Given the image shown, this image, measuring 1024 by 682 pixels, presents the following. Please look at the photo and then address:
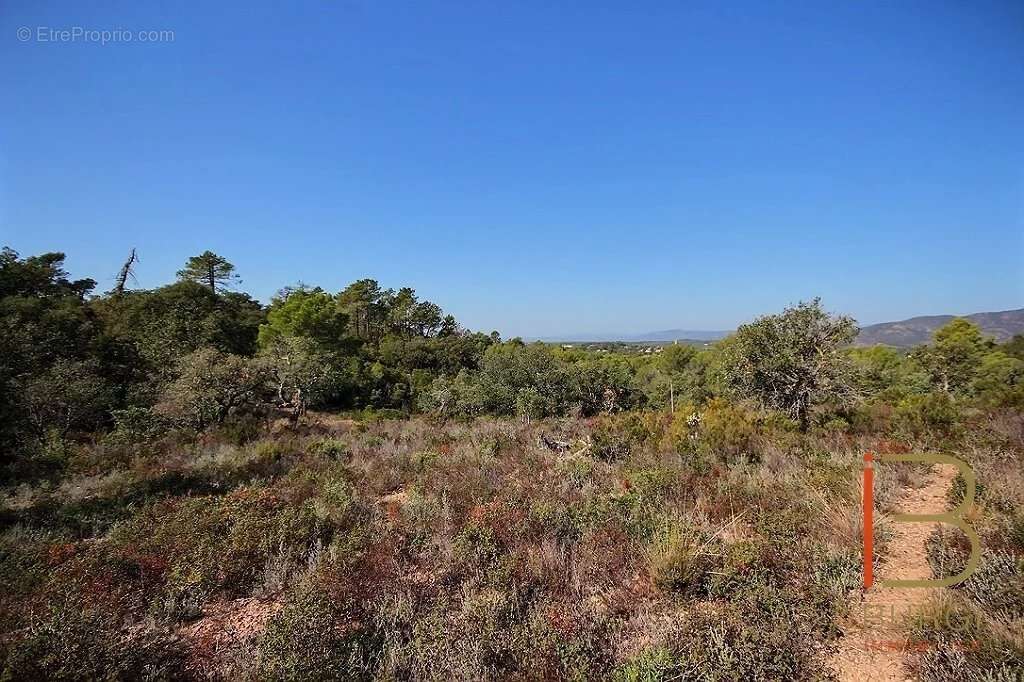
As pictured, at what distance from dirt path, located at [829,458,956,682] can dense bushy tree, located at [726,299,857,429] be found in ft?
20.1

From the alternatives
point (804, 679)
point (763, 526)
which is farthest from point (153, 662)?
point (763, 526)

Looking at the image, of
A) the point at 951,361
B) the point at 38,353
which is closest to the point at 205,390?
the point at 38,353

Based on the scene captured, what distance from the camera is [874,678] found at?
2.82m

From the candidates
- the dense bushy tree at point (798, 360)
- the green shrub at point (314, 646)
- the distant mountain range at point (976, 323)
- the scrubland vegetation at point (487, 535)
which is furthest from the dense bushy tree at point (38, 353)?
the distant mountain range at point (976, 323)

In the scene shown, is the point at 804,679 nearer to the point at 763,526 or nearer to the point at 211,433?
the point at 763,526

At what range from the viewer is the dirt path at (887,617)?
2.88 m

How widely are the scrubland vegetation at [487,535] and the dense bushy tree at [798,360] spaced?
2.2 inches

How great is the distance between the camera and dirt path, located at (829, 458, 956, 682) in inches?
113

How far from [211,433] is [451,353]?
70.0ft

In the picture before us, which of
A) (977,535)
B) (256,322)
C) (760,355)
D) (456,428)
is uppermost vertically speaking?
(256,322)

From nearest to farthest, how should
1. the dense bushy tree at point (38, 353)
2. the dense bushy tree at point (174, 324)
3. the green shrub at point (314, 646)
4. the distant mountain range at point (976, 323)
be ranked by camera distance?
1. the green shrub at point (314, 646)
2. the dense bushy tree at point (38, 353)
3. the dense bushy tree at point (174, 324)
4. the distant mountain range at point (976, 323)

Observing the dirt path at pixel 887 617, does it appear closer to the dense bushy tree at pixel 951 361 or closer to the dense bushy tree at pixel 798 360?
the dense bushy tree at pixel 798 360

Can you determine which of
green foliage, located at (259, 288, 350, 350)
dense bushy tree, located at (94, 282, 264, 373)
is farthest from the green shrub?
green foliage, located at (259, 288, 350, 350)

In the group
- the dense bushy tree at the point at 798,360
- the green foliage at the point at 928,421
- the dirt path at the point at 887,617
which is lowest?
the dirt path at the point at 887,617
